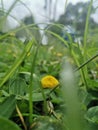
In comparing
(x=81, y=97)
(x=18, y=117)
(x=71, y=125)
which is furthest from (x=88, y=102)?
(x=71, y=125)

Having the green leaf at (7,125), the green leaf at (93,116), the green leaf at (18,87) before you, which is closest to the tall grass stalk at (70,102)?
the green leaf at (7,125)

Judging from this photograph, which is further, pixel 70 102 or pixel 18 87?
pixel 18 87

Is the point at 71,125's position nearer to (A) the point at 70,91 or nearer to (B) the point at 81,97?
(A) the point at 70,91

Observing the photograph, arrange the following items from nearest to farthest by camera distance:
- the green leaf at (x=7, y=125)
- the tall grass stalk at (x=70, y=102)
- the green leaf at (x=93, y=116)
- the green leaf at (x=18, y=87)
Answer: the tall grass stalk at (x=70, y=102) → the green leaf at (x=7, y=125) → the green leaf at (x=93, y=116) → the green leaf at (x=18, y=87)

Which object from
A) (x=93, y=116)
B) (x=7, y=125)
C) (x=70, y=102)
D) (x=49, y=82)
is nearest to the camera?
(x=70, y=102)

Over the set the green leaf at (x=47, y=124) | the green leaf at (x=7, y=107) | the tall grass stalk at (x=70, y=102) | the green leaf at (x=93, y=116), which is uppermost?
the tall grass stalk at (x=70, y=102)

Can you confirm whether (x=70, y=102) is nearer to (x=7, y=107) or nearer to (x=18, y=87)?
(x=7, y=107)

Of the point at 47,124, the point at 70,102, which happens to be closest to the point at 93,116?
the point at 47,124

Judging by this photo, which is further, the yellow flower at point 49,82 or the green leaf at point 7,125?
the yellow flower at point 49,82

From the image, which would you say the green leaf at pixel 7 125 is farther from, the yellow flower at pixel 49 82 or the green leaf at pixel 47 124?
the yellow flower at pixel 49 82

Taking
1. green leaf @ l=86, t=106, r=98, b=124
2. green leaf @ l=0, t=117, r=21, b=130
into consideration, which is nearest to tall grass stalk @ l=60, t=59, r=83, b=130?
green leaf @ l=0, t=117, r=21, b=130

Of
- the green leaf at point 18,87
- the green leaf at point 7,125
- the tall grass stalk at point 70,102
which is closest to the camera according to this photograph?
the tall grass stalk at point 70,102

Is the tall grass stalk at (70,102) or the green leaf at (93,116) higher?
the tall grass stalk at (70,102)
